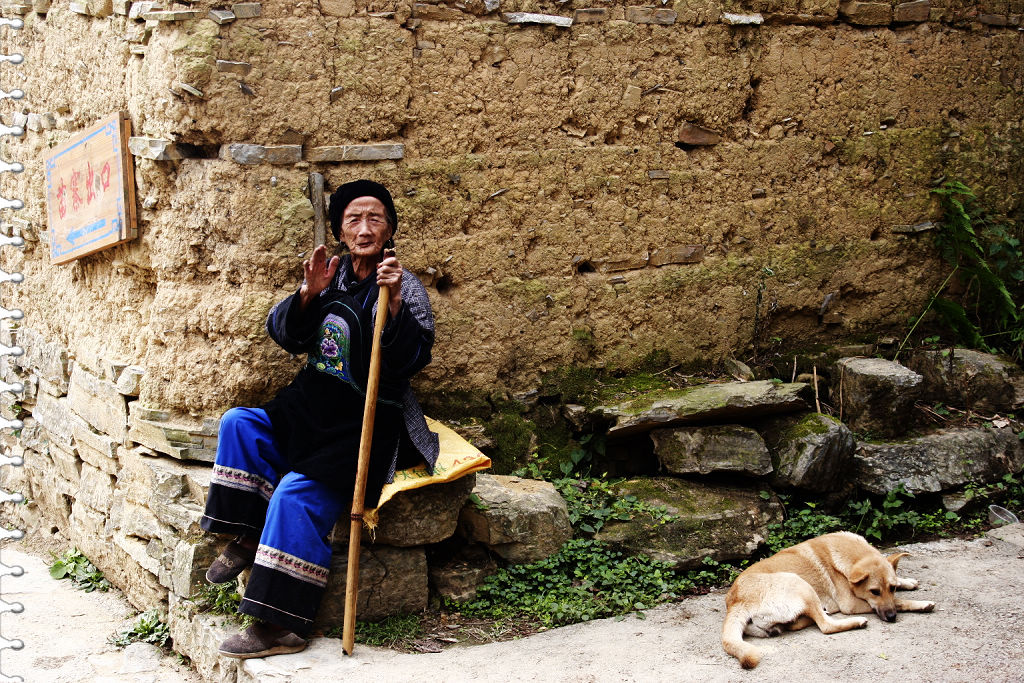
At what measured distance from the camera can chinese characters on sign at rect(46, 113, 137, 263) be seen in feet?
15.1

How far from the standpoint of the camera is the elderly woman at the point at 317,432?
376 centimetres

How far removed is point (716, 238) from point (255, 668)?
10.4 ft

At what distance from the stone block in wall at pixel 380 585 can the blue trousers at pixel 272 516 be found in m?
0.12

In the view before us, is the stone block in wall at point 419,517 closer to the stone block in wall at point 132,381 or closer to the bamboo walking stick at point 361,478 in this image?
the bamboo walking stick at point 361,478

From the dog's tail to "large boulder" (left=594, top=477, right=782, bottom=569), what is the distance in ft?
1.97

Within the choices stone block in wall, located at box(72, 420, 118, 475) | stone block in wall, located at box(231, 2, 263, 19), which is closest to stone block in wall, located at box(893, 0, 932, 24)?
stone block in wall, located at box(231, 2, 263, 19)

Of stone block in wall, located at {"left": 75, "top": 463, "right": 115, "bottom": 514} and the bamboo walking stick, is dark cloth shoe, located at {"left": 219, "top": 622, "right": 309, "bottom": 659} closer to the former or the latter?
the bamboo walking stick

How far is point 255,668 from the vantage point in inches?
144

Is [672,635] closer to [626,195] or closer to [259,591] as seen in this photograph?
[259,591]

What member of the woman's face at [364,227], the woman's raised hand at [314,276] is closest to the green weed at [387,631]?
Result: the woman's raised hand at [314,276]

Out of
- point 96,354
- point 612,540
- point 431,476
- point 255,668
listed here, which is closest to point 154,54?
point 96,354

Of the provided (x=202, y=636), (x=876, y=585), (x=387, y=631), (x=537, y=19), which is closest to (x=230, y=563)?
(x=202, y=636)

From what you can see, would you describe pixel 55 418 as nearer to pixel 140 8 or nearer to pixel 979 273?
pixel 140 8

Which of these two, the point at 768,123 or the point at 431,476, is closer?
the point at 431,476
